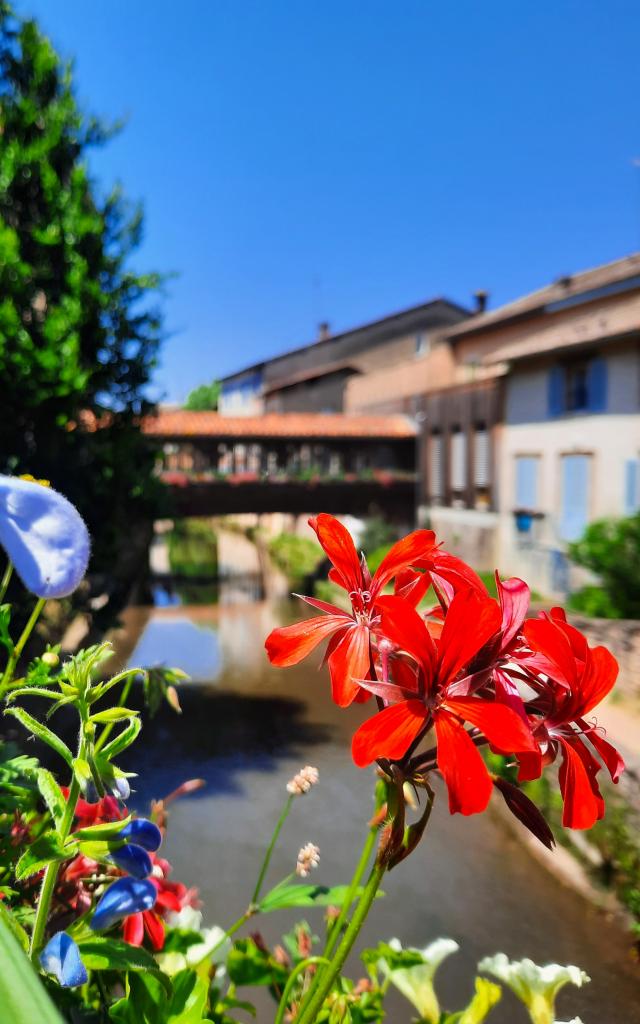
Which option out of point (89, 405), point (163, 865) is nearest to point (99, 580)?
point (89, 405)

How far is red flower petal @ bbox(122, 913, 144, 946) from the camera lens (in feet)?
2.37

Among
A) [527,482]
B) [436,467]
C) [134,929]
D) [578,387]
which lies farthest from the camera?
[436,467]

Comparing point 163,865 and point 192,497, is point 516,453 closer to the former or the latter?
point 192,497

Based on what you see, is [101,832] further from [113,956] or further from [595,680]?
[595,680]

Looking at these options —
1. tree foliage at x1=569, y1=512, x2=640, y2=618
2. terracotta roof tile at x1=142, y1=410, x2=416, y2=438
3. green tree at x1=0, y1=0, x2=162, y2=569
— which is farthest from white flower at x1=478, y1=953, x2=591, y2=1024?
terracotta roof tile at x1=142, y1=410, x2=416, y2=438

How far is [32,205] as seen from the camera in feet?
20.9

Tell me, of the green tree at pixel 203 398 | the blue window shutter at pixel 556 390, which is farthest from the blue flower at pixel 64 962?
the green tree at pixel 203 398

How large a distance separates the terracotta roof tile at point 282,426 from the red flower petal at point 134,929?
55.2ft

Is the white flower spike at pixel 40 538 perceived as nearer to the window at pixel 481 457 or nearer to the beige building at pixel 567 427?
the beige building at pixel 567 427

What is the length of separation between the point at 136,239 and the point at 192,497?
1048 centimetres

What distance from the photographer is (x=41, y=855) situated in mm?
513

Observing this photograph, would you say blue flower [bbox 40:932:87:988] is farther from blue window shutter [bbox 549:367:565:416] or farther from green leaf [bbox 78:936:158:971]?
blue window shutter [bbox 549:367:565:416]

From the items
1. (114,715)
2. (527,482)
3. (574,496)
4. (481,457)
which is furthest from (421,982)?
(481,457)

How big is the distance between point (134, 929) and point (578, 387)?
44.7 feet
